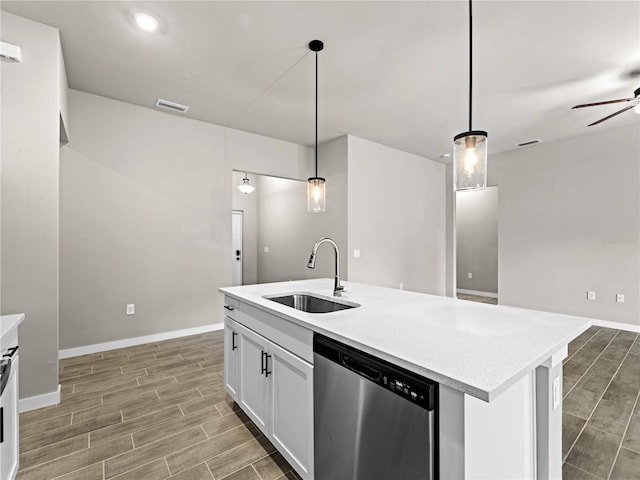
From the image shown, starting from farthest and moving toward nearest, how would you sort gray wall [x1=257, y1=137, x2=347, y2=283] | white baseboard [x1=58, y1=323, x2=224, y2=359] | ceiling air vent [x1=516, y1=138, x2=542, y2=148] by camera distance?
ceiling air vent [x1=516, y1=138, x2=542, y2=148] < gray wall [x1=257, y1=137, x2=347, y2=283] < white baseboard [x1=58, y1=323, x2=224, y2=359]

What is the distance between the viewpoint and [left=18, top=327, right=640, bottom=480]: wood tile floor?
70.1 inches

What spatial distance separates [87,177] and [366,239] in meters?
3.64

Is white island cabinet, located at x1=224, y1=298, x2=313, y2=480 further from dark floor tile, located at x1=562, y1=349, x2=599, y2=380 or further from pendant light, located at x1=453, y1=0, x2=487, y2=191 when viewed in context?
dark floor tile, located at x1=562, y1=349, x2=599, y2=380

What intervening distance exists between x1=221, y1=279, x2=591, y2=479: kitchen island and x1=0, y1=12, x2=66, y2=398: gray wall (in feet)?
5.06

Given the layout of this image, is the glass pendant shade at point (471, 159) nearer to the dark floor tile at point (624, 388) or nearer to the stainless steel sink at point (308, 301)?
the stainless steel sink at point (308, 301)

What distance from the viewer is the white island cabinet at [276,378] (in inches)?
61.3

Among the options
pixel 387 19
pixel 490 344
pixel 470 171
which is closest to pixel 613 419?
pixel 490 344

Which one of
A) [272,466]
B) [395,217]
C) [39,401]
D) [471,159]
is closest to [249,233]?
[395,217]

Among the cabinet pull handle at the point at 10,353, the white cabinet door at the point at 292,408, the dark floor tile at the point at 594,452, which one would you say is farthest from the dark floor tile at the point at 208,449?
the dark floor tile at the point at 594,452

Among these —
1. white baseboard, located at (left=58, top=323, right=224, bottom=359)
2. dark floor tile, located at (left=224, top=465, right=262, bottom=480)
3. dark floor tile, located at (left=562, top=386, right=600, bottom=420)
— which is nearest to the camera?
dark floor tile, located at (left=224, top=465, right=262, bottom=480)

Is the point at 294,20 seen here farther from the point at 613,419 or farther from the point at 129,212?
the point at 613,419

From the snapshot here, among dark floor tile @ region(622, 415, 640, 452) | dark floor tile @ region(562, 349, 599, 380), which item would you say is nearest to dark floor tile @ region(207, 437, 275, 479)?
dark floor tile @ region(622, 415, 640, 452)

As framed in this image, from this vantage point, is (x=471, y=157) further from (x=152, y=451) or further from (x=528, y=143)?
(x=528, y=143)

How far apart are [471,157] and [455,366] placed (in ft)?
3.61
